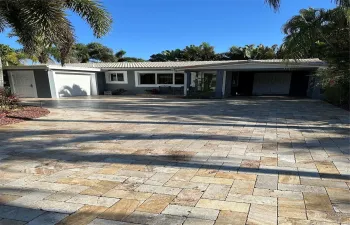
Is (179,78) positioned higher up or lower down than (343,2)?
lower down

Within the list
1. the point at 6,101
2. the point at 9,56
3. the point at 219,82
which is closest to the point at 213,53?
the point at 219,82

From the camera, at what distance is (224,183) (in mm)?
3074

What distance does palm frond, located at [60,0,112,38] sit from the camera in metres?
9.64

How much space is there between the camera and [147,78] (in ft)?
65.5

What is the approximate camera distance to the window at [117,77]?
65.7 ft

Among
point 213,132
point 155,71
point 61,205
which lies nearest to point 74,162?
point 61,205

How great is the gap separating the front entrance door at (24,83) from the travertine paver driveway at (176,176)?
11.9 metres

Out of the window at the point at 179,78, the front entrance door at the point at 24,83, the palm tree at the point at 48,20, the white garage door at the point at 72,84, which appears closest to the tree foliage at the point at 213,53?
the window at the point at 179,78

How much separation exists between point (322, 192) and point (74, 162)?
3.68m

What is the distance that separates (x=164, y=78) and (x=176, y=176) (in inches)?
666

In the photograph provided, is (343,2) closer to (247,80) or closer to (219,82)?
(219,82)

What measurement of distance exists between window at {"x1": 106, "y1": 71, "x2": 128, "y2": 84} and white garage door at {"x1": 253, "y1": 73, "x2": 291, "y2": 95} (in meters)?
11.1

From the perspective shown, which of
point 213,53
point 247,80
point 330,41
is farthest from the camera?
point 213,53

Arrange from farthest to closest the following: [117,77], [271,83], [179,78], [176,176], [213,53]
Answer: [213,53], [117,77], [179,78], [271,83], [176,176]
